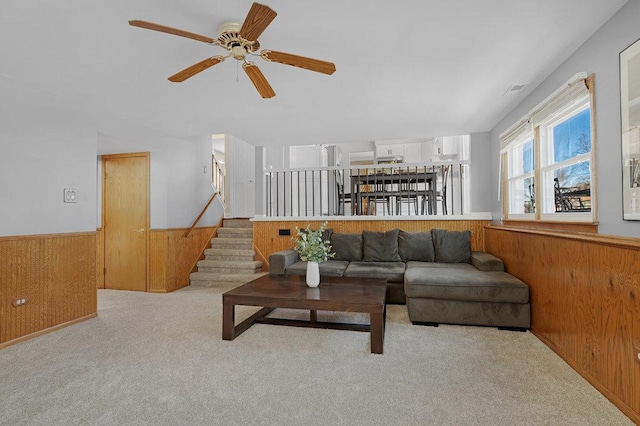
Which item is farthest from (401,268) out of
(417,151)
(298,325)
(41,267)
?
(417,151)

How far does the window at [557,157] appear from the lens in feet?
7.97

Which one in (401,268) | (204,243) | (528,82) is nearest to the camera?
(528,82)

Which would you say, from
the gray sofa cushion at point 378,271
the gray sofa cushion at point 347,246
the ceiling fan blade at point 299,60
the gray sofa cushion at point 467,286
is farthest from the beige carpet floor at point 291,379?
the ceiling fan blade at point 299,60

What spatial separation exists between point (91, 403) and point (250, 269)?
11.3 ft

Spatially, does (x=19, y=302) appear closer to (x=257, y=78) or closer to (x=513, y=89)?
(x=257, y=78)

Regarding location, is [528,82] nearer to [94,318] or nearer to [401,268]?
[401,268]

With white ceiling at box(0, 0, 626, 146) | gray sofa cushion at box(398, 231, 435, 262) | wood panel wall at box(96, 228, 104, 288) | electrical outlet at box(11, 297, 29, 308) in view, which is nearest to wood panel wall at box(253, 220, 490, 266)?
gray sofa cushion at box(398, 231, 435, 262)

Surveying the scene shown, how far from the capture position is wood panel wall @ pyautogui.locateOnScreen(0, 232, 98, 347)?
291 centimetres

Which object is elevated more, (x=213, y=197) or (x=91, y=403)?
(x=213, y=197)

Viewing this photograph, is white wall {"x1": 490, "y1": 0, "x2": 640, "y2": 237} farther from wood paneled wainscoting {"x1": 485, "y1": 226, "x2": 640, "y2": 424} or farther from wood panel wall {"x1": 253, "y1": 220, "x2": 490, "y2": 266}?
wood panel wall {"x1": 253, "y1": 220, "x2": 490, "y2": 266}

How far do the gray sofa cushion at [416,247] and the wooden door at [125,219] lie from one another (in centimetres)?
405

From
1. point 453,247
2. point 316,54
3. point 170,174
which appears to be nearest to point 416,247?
point 453,247

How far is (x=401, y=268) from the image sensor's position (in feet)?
13.4

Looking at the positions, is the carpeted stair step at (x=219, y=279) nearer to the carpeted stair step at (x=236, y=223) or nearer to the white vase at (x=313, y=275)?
the carpeted stair step at (x=236, y=223)
